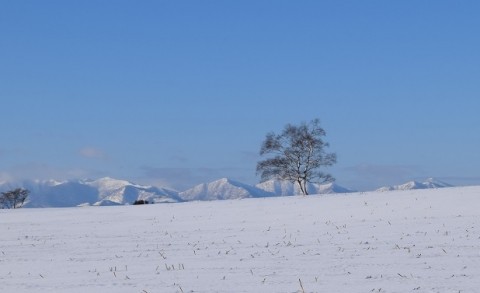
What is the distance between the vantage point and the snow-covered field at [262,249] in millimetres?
15062

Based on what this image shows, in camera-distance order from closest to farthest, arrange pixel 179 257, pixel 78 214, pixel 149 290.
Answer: pixel 149 290 → pixel 179 257 → pixel 78 214

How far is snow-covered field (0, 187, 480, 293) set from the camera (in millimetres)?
15062

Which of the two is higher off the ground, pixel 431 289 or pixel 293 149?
pixel 293 149

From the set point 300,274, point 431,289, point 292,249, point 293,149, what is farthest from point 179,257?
point 293,149

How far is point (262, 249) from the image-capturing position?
22.0 m

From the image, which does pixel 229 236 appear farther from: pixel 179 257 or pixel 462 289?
pixel 462 289

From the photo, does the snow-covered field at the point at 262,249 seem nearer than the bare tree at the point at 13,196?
Yes

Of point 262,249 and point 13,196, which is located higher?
point 13,196

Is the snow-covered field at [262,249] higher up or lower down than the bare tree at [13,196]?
lower down

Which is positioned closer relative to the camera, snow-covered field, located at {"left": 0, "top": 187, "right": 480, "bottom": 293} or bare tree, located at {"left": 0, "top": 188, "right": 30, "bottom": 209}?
snow-covered field, located at {"left": 0, "top": 187, "right": 480, "bottom": 293}

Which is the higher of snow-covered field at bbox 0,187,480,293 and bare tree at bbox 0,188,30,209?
bare tree at bbox 0,188,30,209

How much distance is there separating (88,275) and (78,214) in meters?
29.4

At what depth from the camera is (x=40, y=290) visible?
50.4 feet

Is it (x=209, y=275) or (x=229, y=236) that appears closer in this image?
(x=209, y=275)
